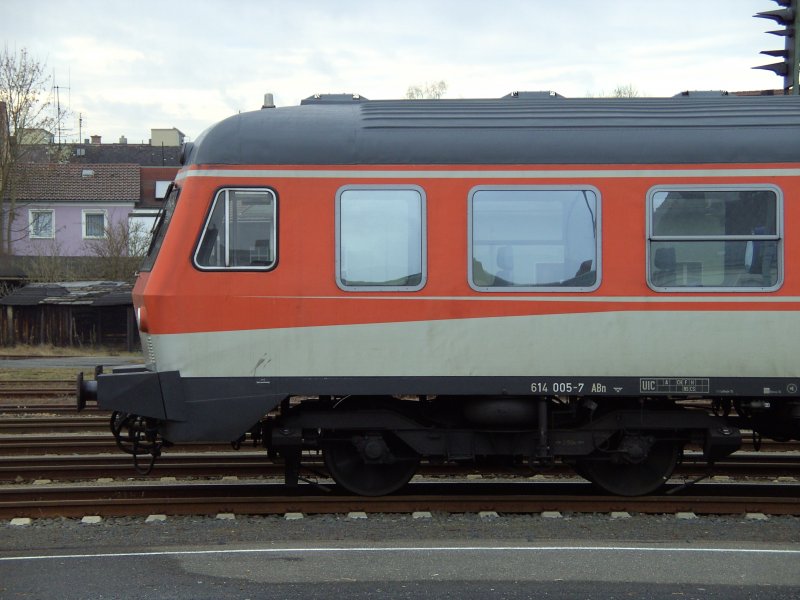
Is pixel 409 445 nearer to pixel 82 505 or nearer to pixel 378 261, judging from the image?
pixel 378 261

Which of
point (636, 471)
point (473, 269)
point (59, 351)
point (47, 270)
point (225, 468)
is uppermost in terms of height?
point (473, 269)

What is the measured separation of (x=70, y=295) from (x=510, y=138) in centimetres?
2937

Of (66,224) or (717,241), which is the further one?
(66,224)

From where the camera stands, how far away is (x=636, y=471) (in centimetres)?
905

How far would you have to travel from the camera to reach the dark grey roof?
111ft

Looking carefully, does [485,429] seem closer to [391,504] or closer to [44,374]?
[391,504]

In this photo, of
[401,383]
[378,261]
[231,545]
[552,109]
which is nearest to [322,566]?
[231,545]

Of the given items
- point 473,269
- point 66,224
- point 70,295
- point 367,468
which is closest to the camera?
point 473,269

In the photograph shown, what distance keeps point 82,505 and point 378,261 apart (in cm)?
339

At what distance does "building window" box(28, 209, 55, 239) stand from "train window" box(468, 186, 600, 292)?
4592 centimetres

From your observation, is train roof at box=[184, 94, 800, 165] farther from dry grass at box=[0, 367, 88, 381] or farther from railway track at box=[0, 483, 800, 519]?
dry grass at box=[0, 367, 88, 381]

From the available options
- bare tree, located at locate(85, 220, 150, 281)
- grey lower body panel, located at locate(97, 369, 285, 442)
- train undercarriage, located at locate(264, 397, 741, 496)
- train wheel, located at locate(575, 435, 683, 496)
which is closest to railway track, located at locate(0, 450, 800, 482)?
train wheel, located at locate(575, 435, 683, 496)

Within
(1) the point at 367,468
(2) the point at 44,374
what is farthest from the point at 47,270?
(1) the point at 367,468

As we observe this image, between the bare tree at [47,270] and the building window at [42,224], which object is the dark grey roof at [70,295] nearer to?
the bare tree at [47,270]
